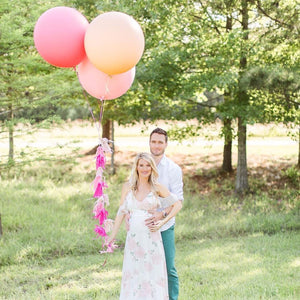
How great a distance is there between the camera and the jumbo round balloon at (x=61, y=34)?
362cm

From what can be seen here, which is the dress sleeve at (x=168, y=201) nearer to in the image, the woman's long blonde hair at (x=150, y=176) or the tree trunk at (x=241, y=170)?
the woman's long blonde hair at (x=150, y=176)

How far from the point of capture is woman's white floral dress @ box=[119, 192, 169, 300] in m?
3.55

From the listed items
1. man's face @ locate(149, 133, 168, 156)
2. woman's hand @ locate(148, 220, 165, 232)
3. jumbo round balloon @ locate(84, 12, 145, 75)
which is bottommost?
woman's hand @ locate(148, 220, 165, 232)

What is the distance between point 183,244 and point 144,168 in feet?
13.2

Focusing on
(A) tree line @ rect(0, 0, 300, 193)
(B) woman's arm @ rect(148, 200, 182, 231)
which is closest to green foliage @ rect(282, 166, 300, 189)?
(A) tree line @ rect(0, 0, 300, 193)

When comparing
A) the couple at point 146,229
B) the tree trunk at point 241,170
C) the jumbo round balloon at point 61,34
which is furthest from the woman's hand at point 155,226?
the tree trunk at point 241,170

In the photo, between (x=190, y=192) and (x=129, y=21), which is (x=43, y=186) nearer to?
(x=190, y=192)

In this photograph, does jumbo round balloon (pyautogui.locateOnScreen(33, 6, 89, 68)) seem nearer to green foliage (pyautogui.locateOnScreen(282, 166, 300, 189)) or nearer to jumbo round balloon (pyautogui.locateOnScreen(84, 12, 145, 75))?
jumbo round balloon (pyautogui.locateOnScreen(84, 12, 145, 75))

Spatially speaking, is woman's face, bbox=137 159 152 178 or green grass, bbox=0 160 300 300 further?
green grass, bbox=0 160 300 300

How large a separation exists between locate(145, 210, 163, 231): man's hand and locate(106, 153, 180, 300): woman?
3 cm

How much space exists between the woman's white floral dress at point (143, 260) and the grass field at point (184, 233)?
3.62 ft

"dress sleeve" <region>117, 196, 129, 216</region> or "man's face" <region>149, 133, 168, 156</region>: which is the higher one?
"man's face" <region>149, 133, 168, 156</region>

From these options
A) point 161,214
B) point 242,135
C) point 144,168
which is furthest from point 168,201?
point 242,135

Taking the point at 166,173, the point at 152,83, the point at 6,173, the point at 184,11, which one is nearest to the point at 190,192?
the point at 152,83
